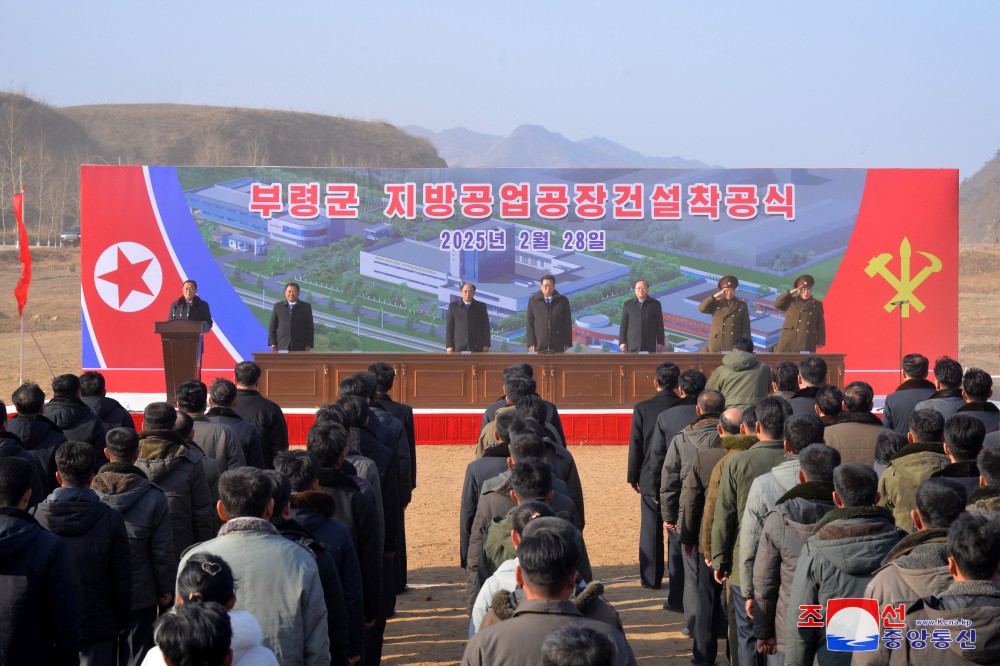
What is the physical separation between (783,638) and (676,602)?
2434 mm

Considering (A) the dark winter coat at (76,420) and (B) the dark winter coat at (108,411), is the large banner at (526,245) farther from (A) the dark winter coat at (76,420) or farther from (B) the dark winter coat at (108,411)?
(A) the dark winter coat at (76,420)

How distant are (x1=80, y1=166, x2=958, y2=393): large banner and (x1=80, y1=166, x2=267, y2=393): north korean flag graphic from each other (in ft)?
0.10

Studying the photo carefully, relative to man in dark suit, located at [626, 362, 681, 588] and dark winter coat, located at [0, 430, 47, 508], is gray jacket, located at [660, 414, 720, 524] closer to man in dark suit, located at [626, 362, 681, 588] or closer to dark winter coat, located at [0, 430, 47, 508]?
man in dark suit, located at [626, 362, 681, 588]

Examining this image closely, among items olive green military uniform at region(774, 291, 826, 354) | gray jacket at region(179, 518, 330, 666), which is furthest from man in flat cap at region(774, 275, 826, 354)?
gray jacket at region(179, 518, 330, 666)

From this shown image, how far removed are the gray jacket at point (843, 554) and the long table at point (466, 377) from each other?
880cm

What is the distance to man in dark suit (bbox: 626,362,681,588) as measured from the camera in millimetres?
6109

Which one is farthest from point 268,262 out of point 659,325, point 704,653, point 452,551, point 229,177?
point 704,653

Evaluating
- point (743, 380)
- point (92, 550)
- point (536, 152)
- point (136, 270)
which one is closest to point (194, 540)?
point (92, 550)

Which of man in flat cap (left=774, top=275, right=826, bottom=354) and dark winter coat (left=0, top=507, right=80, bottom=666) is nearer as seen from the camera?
dark winter coat (left=0, top=507, right=80, bottom=666)

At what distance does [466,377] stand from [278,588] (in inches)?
362

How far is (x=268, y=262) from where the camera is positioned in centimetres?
1545

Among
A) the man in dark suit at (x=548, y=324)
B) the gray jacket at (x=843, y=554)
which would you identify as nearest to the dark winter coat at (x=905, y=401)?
the gray jacket at (x=843, y=554)

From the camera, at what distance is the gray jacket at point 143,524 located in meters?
3.90

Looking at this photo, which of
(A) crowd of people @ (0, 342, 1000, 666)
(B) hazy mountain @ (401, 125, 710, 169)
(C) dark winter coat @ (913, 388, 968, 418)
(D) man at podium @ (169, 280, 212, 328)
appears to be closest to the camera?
(A) crowd of people @ (0, 342, 1000, 666)
